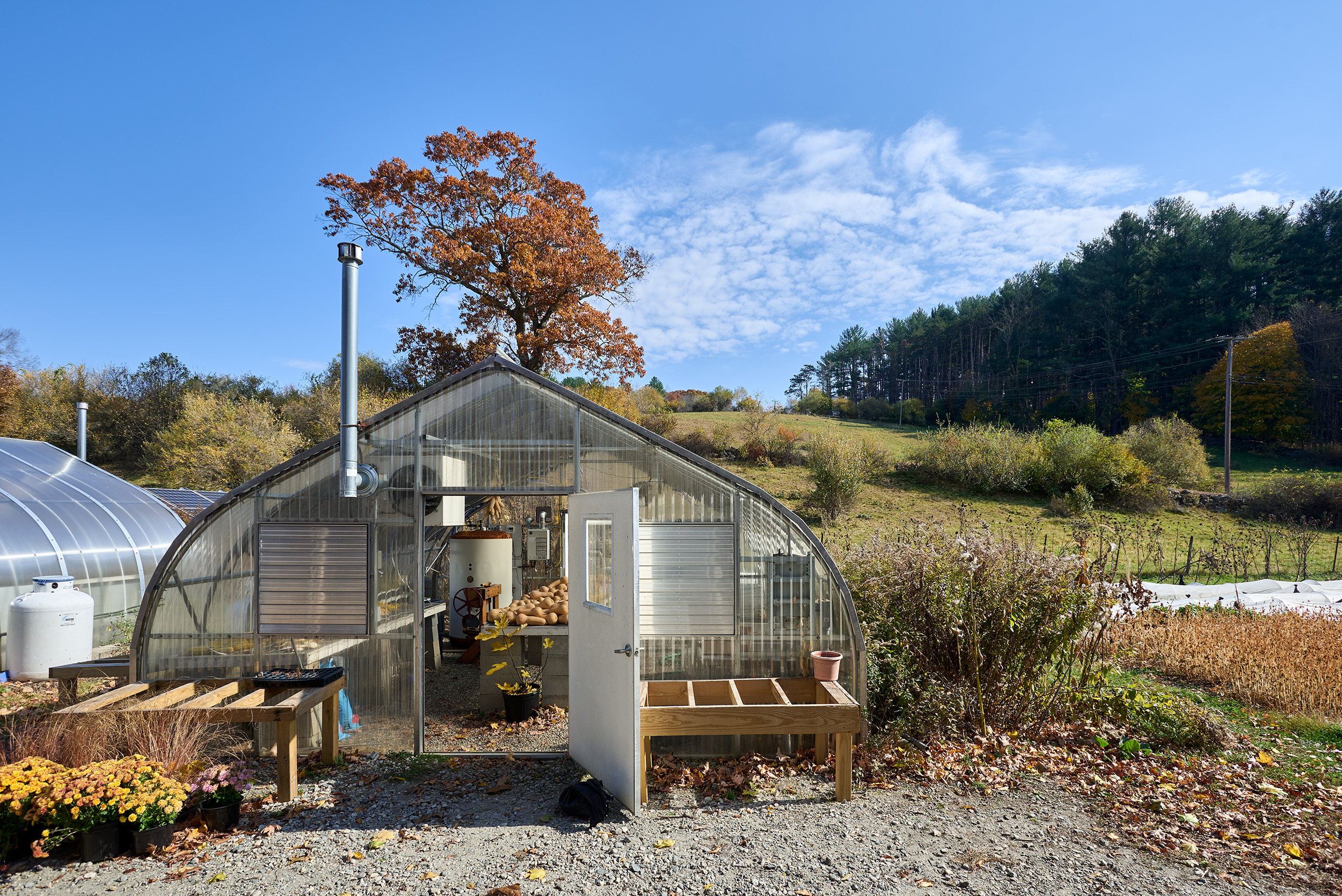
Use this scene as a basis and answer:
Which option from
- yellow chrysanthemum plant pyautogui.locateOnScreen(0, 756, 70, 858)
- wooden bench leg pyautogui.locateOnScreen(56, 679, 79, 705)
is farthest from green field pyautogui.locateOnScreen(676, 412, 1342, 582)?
yellow chrysanthemum plant pyautogui.locateOnScreen(0, 756, 70, 858)

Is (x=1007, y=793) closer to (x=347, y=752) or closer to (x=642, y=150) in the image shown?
(x=347, y=752)

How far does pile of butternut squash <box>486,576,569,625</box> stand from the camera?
680 cm

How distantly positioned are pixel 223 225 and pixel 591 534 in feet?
34.1

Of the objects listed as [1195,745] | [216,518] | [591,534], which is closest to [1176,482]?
[1195,745]

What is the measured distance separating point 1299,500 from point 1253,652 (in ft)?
61.4

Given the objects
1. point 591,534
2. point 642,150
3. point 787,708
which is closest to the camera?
point 787,708

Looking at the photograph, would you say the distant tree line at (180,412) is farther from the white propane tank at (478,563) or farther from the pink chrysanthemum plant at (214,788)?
the pink chrysanthemum plant at (214,788)

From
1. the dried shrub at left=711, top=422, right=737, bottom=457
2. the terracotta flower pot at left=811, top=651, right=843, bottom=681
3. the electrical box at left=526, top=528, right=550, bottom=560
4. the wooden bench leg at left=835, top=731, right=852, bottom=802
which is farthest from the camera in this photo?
the dried shrub at left=711, top=422, right=737, bottom=457

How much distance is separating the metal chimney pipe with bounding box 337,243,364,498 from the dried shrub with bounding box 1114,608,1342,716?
22.7ft

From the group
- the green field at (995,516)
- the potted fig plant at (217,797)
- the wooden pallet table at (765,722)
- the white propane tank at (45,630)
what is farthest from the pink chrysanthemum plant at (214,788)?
the green field at (995,516)

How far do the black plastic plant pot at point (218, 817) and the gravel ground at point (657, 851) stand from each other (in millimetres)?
89

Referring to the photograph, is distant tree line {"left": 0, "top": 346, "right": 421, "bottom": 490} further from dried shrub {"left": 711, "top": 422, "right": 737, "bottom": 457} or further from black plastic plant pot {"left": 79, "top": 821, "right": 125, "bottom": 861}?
black plastic plant pot {"left": 79, "top": 821, "right": 125, "bottom": 861}

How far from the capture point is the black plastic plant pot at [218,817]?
4305 mm

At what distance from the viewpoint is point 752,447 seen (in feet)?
81.1
